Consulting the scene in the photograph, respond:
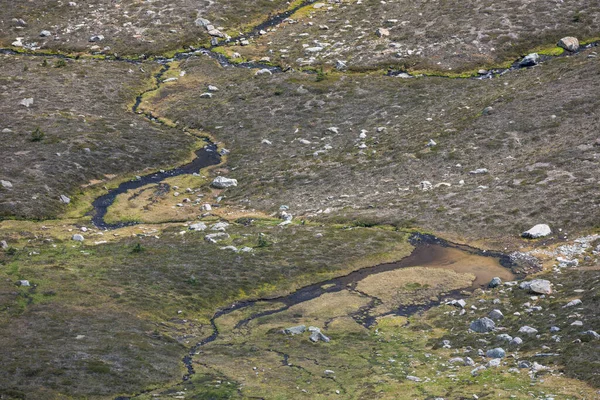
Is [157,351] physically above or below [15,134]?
above

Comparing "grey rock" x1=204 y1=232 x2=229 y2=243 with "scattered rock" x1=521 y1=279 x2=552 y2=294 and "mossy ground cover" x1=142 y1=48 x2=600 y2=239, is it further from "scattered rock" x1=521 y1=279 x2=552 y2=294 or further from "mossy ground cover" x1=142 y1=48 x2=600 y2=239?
"scattered rock" x1=521 y1=279 x2=552 y2=294

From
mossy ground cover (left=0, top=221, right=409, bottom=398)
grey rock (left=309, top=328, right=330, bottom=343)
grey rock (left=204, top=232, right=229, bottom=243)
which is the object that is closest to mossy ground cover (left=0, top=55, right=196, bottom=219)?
mossy ground cover (left=0, top=221, right=409, bottom=398)

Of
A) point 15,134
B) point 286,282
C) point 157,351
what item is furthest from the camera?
point 15,134

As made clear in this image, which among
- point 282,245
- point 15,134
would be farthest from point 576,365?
point 15,134

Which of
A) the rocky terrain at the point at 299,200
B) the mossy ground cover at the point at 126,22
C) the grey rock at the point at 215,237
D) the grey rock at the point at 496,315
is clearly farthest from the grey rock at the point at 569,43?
the grey rock at the point at 496,315

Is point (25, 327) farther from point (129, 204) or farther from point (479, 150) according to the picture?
point (479, 150)

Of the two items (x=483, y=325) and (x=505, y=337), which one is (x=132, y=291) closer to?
(x=483, y=325)
